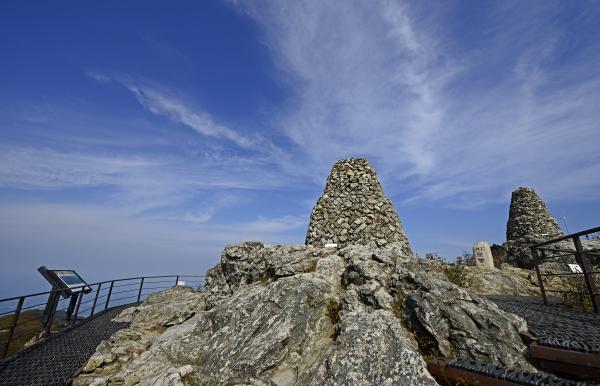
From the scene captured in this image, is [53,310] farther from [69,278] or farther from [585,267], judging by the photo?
[585,267]

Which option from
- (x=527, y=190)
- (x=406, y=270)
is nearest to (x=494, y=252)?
(x=527, y=190)

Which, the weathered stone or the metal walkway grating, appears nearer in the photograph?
the metal walkway grating

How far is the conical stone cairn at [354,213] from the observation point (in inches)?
525

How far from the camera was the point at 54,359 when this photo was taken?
25.5 feet

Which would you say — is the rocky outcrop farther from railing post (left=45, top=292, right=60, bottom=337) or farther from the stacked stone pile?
railing post (left=45, top=292, right=60, bottom=337)

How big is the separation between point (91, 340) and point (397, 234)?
11.9 metres

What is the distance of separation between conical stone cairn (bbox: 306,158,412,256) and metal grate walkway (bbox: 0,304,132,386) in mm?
8697

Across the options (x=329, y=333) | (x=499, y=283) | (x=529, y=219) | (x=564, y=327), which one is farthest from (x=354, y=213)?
(x=529, y=219)

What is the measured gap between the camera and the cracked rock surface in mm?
4730

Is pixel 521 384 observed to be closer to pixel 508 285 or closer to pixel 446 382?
pixel 446 382

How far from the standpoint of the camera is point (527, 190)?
979 inches

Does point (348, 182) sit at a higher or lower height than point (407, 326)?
higher

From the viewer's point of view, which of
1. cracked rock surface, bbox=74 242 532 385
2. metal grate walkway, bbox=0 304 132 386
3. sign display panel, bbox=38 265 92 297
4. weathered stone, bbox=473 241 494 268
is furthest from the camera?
weathered stone, bbox=473 241 494 268

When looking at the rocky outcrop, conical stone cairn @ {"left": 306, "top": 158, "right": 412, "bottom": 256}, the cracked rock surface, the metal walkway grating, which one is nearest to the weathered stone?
the rocky outcrop
